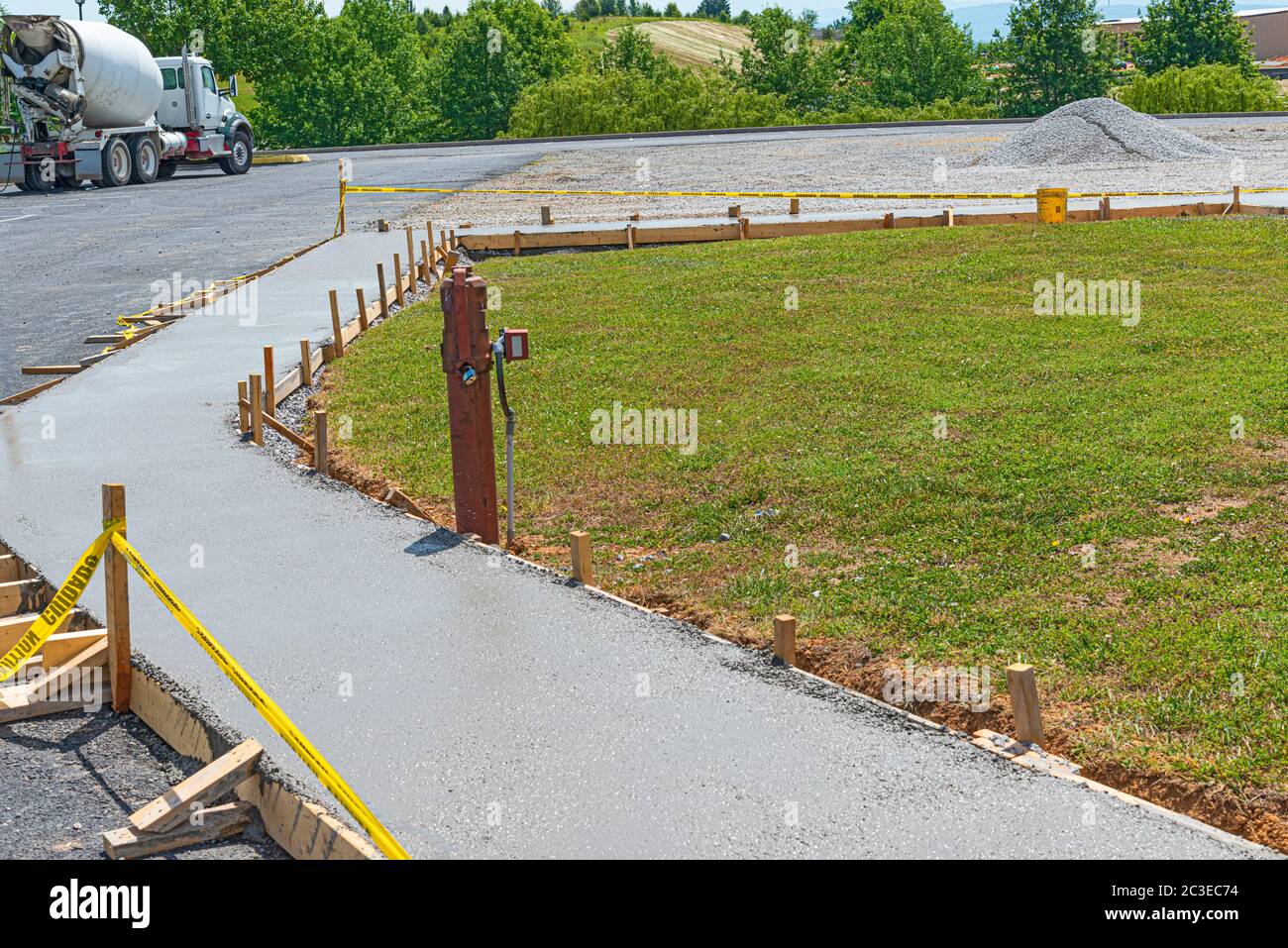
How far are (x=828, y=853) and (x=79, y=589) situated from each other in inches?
183

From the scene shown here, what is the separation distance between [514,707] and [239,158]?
45.5m

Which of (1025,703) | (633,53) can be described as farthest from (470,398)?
(633,53)

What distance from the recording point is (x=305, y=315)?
20.1 metres

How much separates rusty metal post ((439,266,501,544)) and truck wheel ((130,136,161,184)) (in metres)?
37.5

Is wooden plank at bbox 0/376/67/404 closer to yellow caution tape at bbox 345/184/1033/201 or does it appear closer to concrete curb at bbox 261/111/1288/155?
yellow caution tape at bbox 345/184/1033/201

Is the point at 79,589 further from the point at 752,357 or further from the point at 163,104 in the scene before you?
the point at 163,104

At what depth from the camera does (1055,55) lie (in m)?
80.3

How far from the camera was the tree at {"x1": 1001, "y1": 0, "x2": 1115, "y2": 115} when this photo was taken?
79625 mm

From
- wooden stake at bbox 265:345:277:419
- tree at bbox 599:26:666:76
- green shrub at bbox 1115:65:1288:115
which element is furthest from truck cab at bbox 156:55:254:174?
tree at bbox 599:26:666:76

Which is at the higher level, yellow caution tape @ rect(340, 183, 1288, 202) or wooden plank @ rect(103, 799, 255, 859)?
yellow caution tape @ rect(340, 183, 1288, 202)

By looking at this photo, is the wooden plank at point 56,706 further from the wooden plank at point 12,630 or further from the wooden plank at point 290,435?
the wooden plank at point 290,435

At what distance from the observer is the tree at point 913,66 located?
9012 centimetres

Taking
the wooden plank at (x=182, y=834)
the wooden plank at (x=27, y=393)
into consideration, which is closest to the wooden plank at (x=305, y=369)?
the wooden plank at (x=27, y=393)
